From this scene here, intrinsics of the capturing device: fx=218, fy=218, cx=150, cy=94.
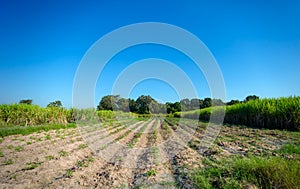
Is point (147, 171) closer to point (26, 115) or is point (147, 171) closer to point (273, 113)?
point (273, 113)

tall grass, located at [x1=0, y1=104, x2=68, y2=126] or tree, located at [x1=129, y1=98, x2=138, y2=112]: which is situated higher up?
tree, located at [x1=129, y1=98, x2=138, y2=112]

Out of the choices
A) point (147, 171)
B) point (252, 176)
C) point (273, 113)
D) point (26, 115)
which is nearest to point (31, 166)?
point (147, 171)

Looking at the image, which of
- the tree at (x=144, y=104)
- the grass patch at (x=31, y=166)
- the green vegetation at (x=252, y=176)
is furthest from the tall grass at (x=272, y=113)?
the tree at (x=144, y=104)

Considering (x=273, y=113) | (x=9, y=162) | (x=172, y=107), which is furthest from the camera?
(x=172, y=107)

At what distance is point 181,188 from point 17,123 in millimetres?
17514

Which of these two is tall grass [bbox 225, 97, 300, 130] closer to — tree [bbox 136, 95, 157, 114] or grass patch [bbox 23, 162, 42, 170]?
grass patch [bbox 23, 162, 42, 170]

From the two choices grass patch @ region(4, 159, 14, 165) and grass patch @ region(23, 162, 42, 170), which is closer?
grass patch @ region(23, 162, 42, 170)

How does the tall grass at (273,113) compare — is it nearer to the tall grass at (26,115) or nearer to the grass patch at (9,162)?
the grass patch at (9,162)

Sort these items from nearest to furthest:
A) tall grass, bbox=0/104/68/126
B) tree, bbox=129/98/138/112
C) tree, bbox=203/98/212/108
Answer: tall grass, bbox=0/104/68/126 < tree, bbox=203/98/212/108 < tree, bbox=129/98/138/112

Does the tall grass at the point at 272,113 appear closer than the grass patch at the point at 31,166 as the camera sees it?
No

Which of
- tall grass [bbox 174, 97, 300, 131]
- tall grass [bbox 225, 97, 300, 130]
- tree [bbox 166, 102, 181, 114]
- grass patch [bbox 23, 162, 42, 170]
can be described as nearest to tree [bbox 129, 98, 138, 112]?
tree [bbox 166, 102, 181, 114]

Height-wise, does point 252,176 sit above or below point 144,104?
below

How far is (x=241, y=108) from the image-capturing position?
21656 millimetres

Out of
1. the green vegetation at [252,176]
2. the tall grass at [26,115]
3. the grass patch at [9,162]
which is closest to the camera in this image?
the green vegetation at [252,176]
